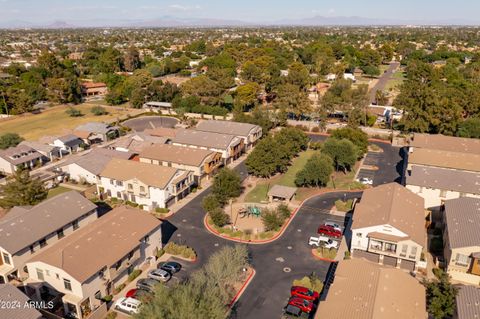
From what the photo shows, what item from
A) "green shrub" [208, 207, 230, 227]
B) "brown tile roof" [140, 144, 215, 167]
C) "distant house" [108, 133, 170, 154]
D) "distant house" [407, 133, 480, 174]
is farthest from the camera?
"distant house" [108, 133, 170, 154]

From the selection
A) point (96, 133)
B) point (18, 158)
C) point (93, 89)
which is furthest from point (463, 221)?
point (93, 89)

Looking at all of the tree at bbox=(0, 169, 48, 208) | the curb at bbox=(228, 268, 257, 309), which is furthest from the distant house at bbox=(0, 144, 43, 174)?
the curb at bbox=(228, 268, 257, 309)

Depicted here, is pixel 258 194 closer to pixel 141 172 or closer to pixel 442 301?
pixel 141 172

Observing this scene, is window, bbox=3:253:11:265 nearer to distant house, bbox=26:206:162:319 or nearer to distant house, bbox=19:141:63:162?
distant house, bbox=26:206:162:319

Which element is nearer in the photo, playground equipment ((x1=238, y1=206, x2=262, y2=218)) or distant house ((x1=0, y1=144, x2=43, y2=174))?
playground equipment ((x1=238, y1=206, x2=262, y2=218))

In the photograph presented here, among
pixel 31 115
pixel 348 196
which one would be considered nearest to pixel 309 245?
pixel 348 196

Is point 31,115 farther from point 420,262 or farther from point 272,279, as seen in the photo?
point 420,262
